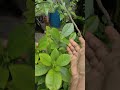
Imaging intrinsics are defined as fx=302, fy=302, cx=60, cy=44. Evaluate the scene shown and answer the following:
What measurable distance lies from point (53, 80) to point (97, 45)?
0.16 m

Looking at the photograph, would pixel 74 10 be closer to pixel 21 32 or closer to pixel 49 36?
pixel 49 36

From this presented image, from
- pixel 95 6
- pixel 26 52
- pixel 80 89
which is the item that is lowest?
pixel 80 89

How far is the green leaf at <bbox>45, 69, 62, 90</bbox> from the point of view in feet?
2.79

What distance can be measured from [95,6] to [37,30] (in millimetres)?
314

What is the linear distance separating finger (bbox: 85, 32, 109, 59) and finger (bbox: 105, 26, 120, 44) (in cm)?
3

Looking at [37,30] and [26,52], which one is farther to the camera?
[37,30]

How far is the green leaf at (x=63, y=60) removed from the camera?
868 millimetres

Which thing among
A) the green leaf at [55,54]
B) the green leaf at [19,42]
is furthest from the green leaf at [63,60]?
the green leaf at [19,42]

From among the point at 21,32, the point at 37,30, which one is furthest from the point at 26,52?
the point at 37,30

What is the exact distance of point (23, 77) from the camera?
0.76 metres

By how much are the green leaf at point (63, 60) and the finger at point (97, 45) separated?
9cm

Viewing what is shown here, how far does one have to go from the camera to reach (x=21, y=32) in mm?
779

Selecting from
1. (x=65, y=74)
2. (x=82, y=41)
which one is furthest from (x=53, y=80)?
(x=82, y=41)

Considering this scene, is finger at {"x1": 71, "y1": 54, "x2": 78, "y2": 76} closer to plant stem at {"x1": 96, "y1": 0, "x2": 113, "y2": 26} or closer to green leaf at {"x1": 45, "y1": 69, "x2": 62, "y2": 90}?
green leaf at {"x1": 45, "y1": 69, "x2": 62, "y2": 90}
